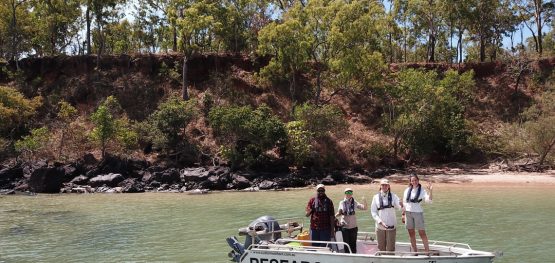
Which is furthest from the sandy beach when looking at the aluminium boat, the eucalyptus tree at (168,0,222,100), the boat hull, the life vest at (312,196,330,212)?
the boat hull

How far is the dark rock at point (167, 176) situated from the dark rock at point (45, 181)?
635 cm

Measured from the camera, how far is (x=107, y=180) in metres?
34.1

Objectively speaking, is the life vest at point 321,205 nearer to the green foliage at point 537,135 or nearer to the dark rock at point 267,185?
the dark rock at point 267,185

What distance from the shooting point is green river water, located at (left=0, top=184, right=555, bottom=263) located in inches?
579

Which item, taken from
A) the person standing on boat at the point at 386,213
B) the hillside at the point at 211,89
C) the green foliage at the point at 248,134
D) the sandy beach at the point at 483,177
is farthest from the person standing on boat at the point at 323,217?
the hillside at the point at 211,89

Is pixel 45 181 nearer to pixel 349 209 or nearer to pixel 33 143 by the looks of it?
pixel 33 143

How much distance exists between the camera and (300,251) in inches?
→ 403

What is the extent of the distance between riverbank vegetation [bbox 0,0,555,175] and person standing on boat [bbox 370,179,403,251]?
2547cm

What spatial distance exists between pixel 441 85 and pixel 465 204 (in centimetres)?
1983

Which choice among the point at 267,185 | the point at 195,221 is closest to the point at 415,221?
the point at 195,221

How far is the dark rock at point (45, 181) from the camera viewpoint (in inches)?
1319

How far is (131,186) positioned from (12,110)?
15.0 meters

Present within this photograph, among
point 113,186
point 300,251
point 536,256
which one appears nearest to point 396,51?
point 113,186

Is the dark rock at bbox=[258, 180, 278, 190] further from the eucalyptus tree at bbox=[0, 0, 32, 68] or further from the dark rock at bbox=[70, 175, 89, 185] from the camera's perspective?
the eucalyptus tree at bbox=[0, 0, 32, 68]
